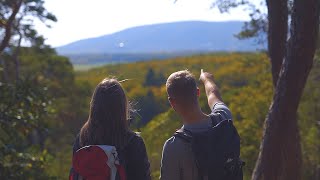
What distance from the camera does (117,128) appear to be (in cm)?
273

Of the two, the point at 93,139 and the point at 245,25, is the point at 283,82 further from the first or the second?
the point at 245,25

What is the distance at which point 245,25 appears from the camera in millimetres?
15188

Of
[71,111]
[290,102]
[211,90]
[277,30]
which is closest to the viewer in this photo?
[211,90]

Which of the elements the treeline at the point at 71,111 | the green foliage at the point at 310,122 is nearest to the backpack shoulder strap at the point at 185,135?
the treeline at the point at 71,111

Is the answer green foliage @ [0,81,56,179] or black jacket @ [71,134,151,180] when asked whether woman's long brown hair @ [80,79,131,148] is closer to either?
black jacket @ [71,134,151,180]

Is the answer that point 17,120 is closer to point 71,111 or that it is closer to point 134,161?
point 134,161

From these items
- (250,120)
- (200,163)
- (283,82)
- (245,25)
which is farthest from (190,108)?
(250,120)

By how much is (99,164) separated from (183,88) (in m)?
0.53

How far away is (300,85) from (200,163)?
2447mm

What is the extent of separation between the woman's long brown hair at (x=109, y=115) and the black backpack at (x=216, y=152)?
0.89 feet

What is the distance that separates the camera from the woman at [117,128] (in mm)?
2721

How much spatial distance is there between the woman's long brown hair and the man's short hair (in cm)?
24

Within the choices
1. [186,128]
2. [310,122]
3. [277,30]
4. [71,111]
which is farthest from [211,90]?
[71,111]

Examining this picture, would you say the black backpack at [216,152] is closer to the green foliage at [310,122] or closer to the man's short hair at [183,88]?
the man's short hair at [183,88]
